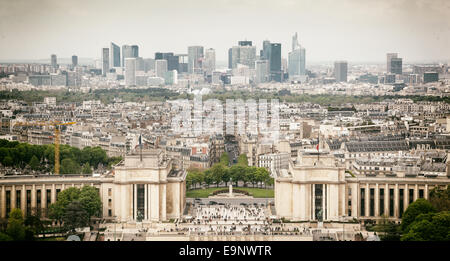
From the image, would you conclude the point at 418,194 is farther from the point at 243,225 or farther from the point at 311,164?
the point at 243,225

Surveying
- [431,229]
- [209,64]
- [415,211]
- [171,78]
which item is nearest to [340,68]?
[209,64]

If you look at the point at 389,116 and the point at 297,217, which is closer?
the point at 297,217

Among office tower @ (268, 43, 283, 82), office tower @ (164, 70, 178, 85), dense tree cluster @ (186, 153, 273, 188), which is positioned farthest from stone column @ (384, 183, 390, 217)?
office tower @ (164, 70, 178, 85)

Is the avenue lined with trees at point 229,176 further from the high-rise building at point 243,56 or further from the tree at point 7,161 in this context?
the high-rise building at point 243,56

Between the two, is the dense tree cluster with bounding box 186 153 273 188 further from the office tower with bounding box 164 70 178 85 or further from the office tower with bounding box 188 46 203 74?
the office tower with bounding box 164 70 178 85

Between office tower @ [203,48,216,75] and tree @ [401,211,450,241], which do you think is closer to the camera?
tree @ [401,211,450,241]

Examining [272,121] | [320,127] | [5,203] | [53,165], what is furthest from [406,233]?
[272,121]
